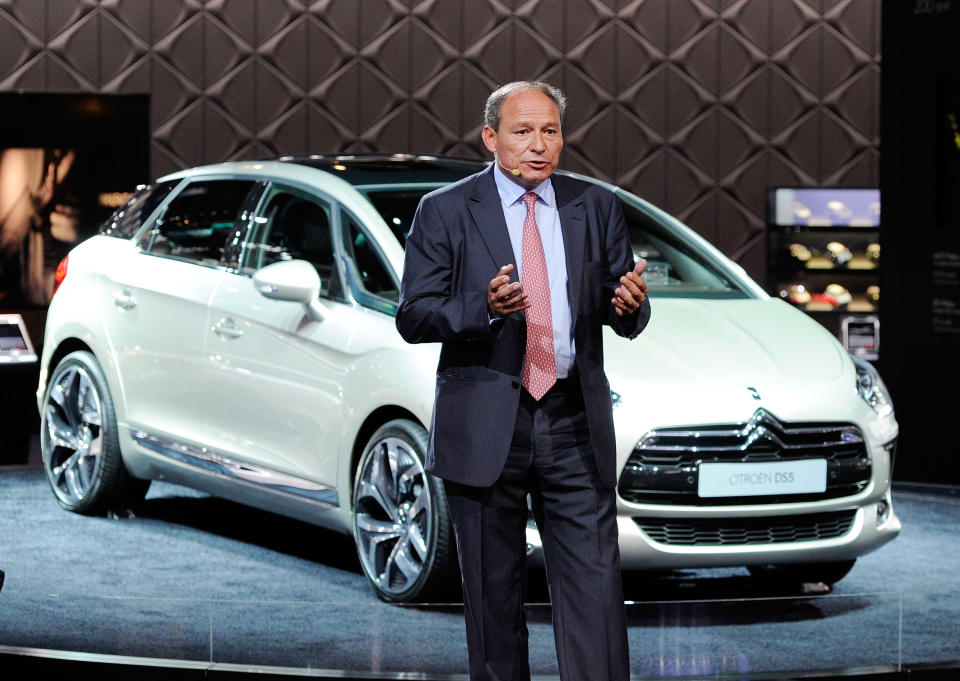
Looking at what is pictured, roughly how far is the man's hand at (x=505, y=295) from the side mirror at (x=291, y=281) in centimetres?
231

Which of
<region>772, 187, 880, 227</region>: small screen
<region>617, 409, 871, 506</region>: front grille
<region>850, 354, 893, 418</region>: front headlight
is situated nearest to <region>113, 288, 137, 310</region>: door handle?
<region>617, 409, 871, 506</region>: front grille

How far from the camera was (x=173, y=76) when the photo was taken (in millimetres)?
10953

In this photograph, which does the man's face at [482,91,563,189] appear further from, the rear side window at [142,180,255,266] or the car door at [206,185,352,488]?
the rear side window at [142,180,255,266]

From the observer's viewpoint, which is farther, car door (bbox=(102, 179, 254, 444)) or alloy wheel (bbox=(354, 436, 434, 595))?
car door (bbox=(102, 179, 254, 444))

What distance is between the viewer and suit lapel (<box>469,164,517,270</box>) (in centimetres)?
330

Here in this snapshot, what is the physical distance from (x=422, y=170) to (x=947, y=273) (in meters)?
2.87

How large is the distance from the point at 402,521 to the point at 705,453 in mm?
900

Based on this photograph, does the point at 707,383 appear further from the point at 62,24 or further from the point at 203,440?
the point at 62,24

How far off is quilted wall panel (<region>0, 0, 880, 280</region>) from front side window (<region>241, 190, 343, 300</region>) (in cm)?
533

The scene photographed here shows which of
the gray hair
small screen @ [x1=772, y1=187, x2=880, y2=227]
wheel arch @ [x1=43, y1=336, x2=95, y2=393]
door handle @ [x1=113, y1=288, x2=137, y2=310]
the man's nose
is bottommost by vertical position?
wheel arch @ [x1=43, y1=336, x2=95, y2=393]

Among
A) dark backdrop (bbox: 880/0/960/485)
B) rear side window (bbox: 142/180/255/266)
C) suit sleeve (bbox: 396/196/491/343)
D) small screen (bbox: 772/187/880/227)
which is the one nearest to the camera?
suit sleeve (bbox: 396/196/491/343)

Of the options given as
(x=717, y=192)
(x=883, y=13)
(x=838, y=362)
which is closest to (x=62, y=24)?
(x=717, y=192)

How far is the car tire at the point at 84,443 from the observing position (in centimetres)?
640

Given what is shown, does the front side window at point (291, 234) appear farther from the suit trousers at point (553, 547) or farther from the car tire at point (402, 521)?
the suit trousers at point (553, 547)
